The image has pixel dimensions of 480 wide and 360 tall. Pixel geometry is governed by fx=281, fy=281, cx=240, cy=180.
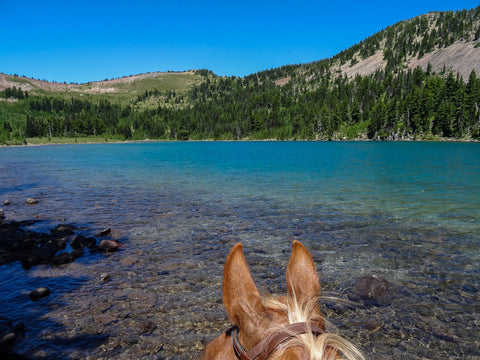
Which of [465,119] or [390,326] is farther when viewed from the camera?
[465,119]

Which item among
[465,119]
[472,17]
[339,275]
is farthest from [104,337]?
[472,17]

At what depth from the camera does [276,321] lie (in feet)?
5.21

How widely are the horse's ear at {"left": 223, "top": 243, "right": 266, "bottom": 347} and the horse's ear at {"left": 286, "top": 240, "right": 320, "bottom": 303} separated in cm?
30

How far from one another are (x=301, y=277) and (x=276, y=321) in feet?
1.20

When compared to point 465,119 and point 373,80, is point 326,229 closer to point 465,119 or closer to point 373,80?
point 465,119

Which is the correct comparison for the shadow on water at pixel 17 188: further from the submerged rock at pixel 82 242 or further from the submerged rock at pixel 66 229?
the submerged rock at pixel 82 242

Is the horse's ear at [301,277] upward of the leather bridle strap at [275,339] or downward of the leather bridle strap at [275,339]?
upward

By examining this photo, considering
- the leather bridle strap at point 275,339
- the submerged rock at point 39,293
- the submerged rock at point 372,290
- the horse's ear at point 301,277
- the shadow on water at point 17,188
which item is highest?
the horse's ear at point 301,277

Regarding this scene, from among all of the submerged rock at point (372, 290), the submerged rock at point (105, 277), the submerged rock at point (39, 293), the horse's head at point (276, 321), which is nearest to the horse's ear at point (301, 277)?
the horse's head at point (276, 321)

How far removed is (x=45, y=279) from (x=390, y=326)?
8.65 meters

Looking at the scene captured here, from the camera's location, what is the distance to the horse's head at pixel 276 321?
4.46ft

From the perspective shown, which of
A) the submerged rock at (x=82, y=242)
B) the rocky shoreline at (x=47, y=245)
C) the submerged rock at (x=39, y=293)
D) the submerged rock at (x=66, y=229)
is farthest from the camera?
the submerged rock at (x=66, y=229)

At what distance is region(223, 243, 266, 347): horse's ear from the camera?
5.05ft

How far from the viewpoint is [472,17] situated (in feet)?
625
